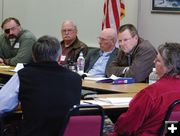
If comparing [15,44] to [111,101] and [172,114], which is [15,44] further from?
[172,114]

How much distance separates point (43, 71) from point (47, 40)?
285 mm

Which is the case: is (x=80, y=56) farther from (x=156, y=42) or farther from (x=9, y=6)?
(x=9, y=6)

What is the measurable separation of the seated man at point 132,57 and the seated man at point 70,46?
2.74 feet

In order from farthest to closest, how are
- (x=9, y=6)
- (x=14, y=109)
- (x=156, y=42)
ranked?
(x=9, y=6)
(x=156, y=42)
(x=14, y=109)

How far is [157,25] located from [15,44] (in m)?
2.17

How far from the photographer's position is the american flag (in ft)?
22.8

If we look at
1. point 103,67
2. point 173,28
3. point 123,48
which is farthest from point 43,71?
point 173,28

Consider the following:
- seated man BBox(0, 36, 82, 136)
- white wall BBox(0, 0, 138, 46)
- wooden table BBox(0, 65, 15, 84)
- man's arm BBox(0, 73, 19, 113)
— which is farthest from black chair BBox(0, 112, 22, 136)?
A: white wall BBox(0, 0, 138, 46)

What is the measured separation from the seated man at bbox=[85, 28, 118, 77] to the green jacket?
1.11m

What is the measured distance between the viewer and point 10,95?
3486 millimetres

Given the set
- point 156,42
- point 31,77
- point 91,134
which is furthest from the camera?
point 156,42

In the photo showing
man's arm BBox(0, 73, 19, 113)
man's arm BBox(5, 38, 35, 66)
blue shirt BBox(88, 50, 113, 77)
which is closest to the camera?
man's arm BBox(0, 73, 19, 113)

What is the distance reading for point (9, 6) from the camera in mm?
9328

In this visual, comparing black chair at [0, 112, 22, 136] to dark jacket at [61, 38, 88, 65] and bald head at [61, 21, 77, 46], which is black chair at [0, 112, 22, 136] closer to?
dark jacket at [61, 38, 88, 65]
